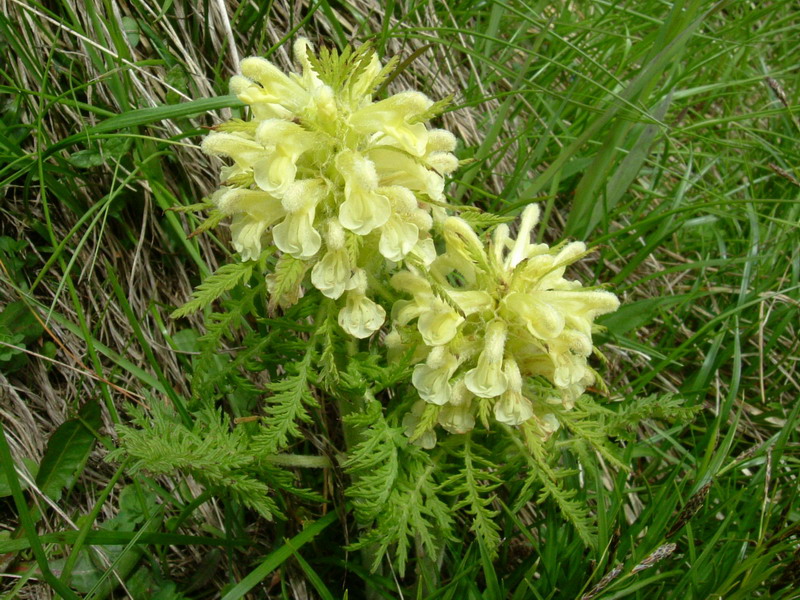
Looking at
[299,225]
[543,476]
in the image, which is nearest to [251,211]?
[299,225]

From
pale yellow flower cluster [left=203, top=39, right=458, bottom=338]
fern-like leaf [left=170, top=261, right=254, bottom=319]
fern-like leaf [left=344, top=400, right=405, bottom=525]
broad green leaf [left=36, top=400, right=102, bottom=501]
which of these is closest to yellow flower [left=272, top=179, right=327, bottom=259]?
pale yellow flower cluster [left=203, top=39, right=458, bottom=338]

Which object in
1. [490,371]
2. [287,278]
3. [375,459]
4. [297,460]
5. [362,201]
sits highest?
[362,201]

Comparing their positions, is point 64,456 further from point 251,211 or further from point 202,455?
point 251,211

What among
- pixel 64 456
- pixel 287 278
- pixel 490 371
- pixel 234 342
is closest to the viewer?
pixel 287 278

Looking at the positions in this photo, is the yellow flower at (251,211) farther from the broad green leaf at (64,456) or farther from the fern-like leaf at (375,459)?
the broad green leaf at (64,456)

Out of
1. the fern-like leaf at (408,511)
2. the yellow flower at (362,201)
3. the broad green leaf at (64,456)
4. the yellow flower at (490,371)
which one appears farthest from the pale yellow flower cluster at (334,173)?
the broad green leaf at (64,456)

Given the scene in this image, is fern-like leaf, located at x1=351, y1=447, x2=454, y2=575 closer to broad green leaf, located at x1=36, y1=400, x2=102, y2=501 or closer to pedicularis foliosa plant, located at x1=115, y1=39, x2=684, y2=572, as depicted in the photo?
pedicularis foliosa plant, located at x1=115, y1=39, x2=684, y2=572

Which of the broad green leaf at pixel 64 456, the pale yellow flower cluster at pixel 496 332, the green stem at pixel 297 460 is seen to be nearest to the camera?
the pale yellow flower cluster at pixel 496 332
